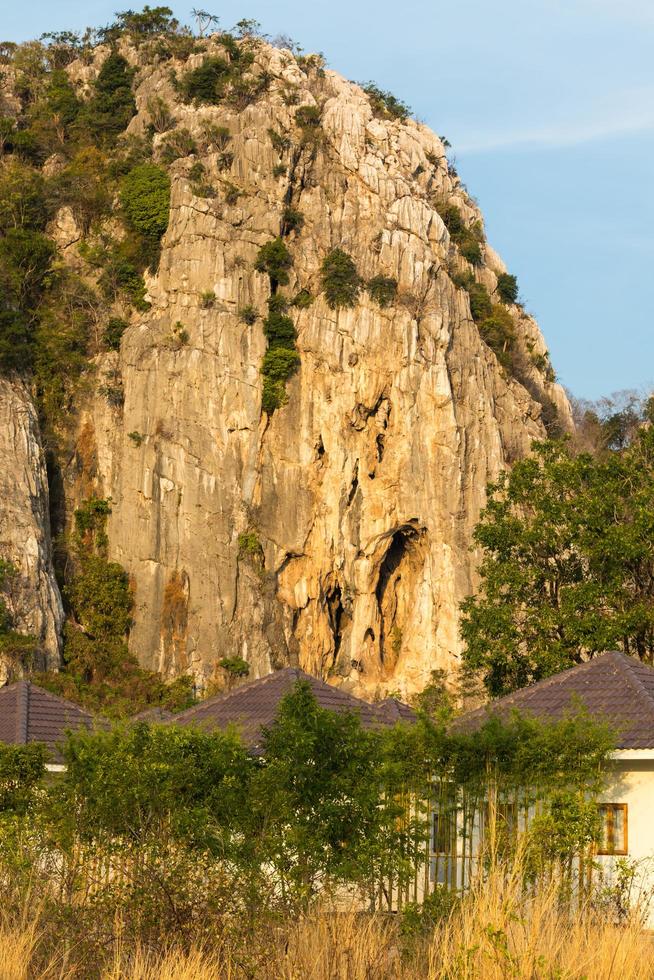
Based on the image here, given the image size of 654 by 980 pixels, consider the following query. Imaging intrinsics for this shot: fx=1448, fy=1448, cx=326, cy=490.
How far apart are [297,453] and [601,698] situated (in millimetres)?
35265

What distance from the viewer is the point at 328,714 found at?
14.2 meters

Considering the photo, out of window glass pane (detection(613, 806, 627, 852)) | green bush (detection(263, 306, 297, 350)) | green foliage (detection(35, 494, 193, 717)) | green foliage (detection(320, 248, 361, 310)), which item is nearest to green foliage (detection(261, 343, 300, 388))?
green bush (detection(263, 306, 297, 350))

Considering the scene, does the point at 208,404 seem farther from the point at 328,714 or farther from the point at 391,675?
the point at 328,714

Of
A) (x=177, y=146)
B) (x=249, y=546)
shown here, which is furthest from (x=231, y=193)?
(x=249, y=546)

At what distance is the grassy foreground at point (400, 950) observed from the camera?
1030 cm

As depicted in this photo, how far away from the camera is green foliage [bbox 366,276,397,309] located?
56.2 meters

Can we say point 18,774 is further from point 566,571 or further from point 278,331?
point 278,331

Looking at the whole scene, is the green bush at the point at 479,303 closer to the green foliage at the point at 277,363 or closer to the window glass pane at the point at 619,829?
the green foliage at the point at 277,363

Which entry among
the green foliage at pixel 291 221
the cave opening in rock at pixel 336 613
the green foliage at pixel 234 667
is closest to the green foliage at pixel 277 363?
the green foliage at pixel 291 221

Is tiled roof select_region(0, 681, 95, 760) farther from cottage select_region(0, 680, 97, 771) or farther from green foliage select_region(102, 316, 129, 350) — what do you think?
green foliage select_region(102, 316, 129, 350)

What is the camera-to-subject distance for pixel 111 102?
65500 mm

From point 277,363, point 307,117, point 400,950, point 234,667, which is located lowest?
point 400,950

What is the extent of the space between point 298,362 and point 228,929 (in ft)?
147

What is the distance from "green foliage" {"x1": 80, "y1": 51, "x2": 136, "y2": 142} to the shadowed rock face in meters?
7.69
